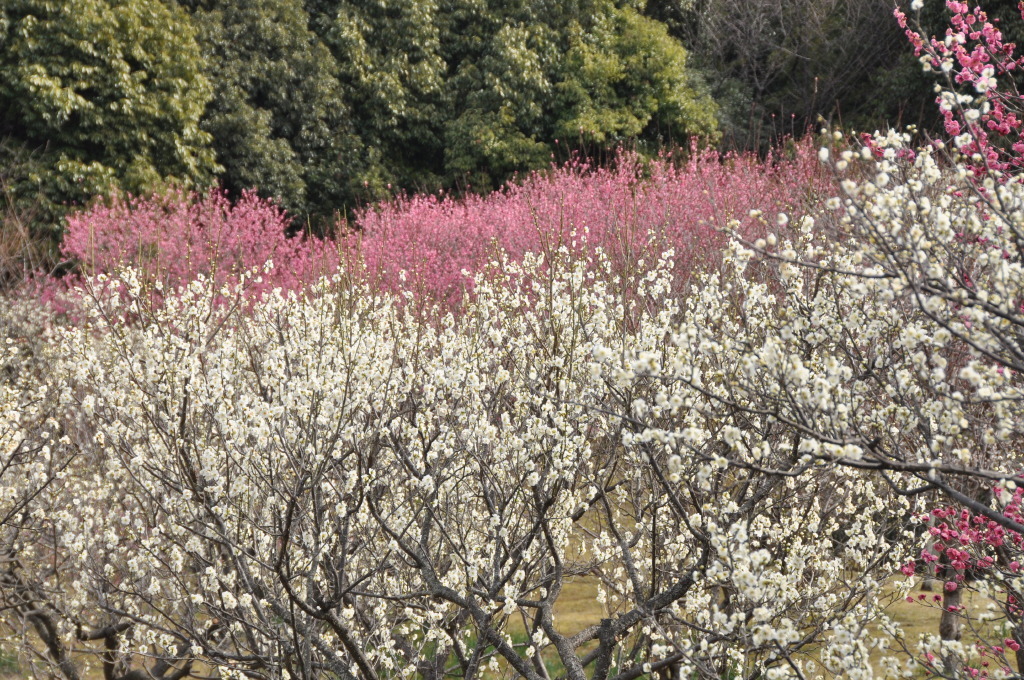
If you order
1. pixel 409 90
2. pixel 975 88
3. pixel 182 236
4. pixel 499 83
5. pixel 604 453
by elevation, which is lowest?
pixel 182 236

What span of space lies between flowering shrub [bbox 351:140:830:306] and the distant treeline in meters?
3.95

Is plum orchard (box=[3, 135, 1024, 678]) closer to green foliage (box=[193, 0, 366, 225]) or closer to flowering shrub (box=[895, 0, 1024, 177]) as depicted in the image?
flowering shrub (box=[895, 0, 1024, 177])

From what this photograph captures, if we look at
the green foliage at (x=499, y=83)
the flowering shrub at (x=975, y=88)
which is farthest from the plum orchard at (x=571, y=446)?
the green foliage at (x=499, y=83)

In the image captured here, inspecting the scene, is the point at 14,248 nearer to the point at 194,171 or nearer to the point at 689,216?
the point at 194,171

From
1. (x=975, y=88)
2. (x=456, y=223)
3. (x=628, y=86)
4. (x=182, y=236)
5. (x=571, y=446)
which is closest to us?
(x=975, y=88)

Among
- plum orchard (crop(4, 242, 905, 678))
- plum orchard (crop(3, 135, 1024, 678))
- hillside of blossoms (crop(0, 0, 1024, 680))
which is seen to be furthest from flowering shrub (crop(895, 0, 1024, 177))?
plum orchard (crop(4, 242, 905, 678))

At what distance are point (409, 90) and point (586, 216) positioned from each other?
35.1ft

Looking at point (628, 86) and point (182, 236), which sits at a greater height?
point (628, 86)

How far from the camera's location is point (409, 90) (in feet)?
76.4

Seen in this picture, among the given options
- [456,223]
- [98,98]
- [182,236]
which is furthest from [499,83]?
[182,236]

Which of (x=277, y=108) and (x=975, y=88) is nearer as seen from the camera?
(x=975, y=88)

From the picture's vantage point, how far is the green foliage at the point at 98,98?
1858cm

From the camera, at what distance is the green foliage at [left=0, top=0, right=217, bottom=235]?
61.0 ft

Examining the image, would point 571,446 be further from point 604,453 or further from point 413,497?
point 413,497
